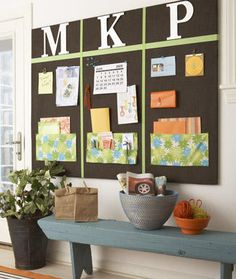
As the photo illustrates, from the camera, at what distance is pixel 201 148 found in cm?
221

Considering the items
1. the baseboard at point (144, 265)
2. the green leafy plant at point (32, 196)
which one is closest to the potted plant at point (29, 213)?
the green leafy plant at point (32, 196)

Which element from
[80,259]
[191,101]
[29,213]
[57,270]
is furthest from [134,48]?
[57,270]

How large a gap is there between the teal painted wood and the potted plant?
0.52 ft

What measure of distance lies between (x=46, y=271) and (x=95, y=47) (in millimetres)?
1581

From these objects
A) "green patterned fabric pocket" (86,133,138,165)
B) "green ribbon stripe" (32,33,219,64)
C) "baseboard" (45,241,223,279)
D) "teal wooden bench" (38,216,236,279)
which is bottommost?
"baseboard" (45,241,223,279)

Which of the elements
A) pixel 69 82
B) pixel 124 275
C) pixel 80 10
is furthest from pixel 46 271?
pixel 80 10

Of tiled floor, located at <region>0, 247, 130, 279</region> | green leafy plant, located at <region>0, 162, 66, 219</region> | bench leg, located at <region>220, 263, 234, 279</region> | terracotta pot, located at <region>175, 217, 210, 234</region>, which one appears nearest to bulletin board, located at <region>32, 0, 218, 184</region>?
green leafy plant, located at <region>0, 162, 66, 219</region>

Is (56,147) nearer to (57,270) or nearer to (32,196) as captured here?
(32,196)

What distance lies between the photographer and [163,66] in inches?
90.9

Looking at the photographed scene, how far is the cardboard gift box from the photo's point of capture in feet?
7.64

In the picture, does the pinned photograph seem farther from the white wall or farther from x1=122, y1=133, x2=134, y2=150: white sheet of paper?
x1=122, y1=133, x2=134, y2=150: white sheet of paper

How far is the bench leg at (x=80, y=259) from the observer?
235 centimetres

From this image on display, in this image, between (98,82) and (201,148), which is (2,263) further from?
(201,148)

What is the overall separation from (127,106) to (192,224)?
34.2 inches
